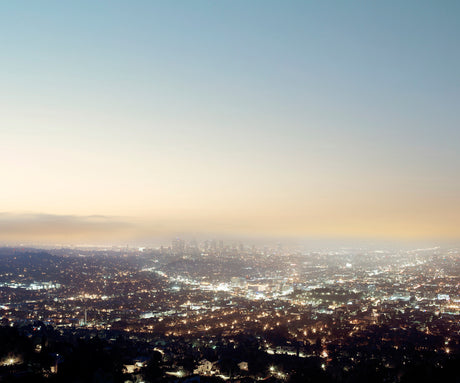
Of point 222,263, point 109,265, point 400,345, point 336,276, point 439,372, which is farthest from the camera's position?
point 222,263

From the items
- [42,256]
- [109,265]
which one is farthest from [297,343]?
[42,256]

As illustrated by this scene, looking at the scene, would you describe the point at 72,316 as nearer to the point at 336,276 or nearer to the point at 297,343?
the point at 297,343

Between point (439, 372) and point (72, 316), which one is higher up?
point (439, 372)

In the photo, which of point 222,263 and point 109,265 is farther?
point 222,263

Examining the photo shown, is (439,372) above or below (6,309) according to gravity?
above

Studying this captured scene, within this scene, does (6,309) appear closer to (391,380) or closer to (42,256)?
(391,380)

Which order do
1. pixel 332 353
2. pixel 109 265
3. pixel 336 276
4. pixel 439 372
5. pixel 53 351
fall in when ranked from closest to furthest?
pixel 439 372 < pixel 53 351 < pixel 332 353 < pixel 336 276 < pixel 109 265

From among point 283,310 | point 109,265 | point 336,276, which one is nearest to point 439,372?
point 283,310

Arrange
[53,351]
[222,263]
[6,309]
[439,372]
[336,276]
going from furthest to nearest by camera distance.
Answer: [222,263] < [336,276] < [6,309] < [53,351] < [439,372]

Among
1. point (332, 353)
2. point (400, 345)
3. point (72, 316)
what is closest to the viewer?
point (332, 353)
